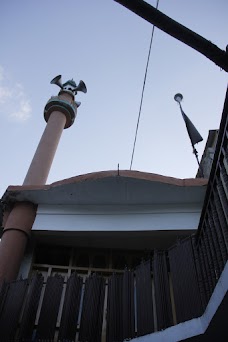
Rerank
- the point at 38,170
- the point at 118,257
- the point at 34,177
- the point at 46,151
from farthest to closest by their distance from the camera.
Result: the point at 46,151 < the point at 38,170 < the point at 34,177 < the point at 118,257

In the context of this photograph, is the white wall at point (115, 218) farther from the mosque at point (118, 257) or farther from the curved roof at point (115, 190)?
the curved roof at point (115, 190)

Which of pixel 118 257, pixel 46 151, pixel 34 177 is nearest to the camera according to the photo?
pixel 118 257

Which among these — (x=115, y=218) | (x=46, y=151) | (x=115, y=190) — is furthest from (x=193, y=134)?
(x=46, y=151)

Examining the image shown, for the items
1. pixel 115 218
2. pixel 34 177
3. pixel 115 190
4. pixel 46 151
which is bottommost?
pixel 115 218

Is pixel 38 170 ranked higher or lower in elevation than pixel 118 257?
higher

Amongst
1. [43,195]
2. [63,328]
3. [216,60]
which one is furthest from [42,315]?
[216,60]

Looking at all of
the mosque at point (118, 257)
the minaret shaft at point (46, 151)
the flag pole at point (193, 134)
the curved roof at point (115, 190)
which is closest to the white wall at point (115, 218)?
the mosque at point (118, 257)

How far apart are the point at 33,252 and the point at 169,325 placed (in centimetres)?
425

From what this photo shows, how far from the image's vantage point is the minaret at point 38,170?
7660 millimetres

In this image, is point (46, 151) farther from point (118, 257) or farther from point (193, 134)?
point (118, 257)

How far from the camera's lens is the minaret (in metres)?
7.66

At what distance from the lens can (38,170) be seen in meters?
12.4

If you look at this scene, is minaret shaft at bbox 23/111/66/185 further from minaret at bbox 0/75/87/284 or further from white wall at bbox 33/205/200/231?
white wall at bbox 33/205/200/231

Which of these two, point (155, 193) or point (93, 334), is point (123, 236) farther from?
point (93, 334)
